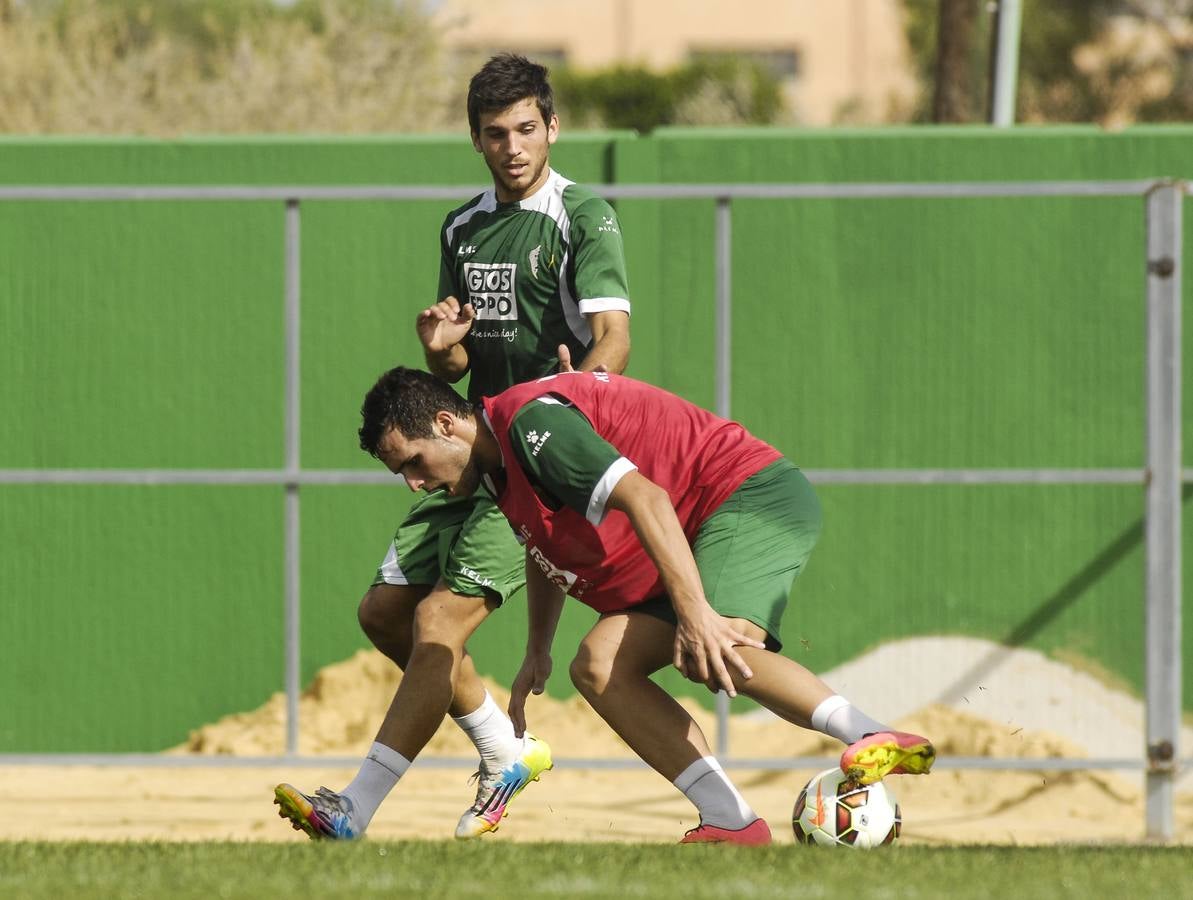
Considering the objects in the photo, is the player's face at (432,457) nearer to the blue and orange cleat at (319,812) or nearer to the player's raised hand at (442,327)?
the player's raised hand at (442,327)

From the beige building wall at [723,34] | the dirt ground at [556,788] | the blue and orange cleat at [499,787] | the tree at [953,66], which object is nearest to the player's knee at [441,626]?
the blue and orange cleat at [499,787]

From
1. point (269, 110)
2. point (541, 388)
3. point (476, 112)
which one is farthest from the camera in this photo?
point (269, 110)

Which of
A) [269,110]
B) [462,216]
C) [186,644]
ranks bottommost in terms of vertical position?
[186,644]

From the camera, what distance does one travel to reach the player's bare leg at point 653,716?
4.80m

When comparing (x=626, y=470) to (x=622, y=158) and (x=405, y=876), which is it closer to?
(x=405, y=876)

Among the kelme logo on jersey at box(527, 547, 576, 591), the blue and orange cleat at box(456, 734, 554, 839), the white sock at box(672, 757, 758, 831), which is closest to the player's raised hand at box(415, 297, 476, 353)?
the kelme logo on jersey at box(527, 547, 576, 591)

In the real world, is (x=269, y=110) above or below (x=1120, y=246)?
above

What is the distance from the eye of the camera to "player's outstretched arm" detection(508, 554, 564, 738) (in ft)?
17.4

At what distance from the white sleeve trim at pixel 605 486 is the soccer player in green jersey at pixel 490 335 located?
79cm

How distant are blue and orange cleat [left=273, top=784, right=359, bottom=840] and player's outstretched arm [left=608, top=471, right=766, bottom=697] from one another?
1233 mm

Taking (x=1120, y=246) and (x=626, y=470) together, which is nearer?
(x=626, y=470)

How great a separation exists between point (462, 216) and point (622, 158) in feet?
11.0

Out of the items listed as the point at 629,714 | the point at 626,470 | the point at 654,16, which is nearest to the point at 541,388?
the point at 626,470

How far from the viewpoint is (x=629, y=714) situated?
481 centimetres
